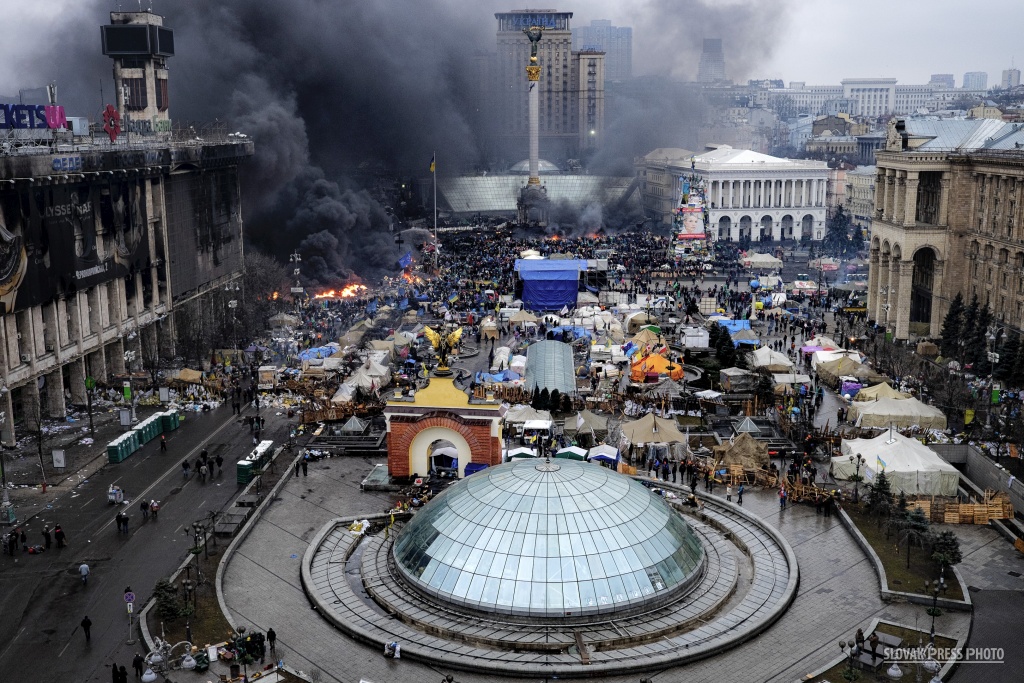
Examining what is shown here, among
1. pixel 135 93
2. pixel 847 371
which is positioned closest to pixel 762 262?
pixel 847 371

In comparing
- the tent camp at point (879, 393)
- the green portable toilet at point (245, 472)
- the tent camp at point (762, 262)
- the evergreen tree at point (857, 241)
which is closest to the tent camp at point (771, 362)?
the tent camp at point (879, 393)

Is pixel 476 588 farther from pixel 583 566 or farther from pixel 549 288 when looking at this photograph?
pixel 549 288

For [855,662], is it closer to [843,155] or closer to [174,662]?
[174,662]

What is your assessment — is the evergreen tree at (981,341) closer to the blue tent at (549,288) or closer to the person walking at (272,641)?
the blue tent at (549,288)

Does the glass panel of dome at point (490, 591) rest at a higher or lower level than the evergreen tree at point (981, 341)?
lower

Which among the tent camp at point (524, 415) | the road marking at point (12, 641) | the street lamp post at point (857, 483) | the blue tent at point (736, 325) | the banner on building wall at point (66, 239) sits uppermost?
the banner on building wall at point (66, 239)

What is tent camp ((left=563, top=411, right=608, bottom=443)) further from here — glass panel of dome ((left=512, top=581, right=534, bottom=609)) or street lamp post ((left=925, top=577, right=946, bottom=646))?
glass panel of dome ((left=512, top=581, right=534, bottom=609))
